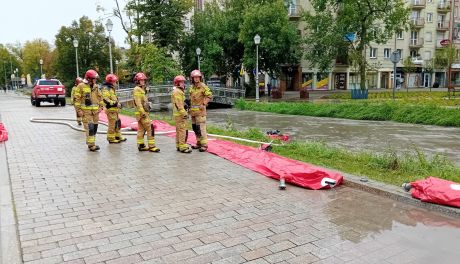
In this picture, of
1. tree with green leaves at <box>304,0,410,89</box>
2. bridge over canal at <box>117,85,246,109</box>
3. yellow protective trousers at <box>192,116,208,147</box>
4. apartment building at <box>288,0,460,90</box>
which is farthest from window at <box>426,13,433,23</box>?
yellow protective trousers at <box>192,116,208,147</box>

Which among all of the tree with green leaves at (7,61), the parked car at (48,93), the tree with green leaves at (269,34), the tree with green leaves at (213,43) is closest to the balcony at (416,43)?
the tree with green leaves at (269,34)

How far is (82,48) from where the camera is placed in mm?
48688

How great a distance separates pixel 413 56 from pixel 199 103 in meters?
54.4

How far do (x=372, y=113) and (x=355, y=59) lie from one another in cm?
1591

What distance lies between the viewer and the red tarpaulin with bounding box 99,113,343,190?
6602mm

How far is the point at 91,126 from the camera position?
9977mm

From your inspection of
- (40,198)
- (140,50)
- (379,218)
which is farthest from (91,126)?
(140,50)

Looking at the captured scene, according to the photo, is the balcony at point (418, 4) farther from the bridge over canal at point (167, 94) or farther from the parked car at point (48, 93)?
the parked car at point (48, 93)

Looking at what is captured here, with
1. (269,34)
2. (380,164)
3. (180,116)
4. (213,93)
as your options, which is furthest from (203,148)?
→ (269,34)

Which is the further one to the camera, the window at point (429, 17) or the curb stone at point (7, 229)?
the window at point (429, 17)

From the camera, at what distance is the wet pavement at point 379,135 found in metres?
10.9

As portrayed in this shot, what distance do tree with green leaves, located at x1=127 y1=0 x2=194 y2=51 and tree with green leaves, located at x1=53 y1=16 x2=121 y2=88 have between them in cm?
1167

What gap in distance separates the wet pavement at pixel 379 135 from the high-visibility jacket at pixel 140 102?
186 inches

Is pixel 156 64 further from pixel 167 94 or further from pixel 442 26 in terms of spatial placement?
pixel 442 26
